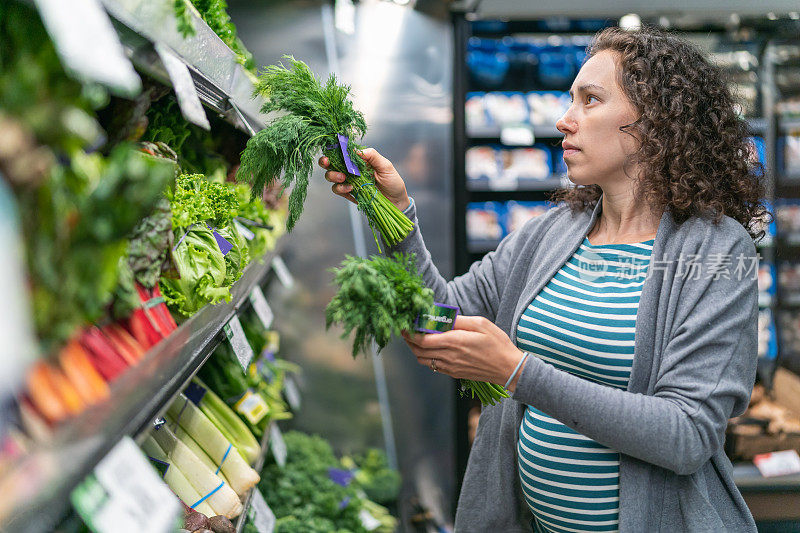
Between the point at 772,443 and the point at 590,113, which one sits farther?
the point at 772,443

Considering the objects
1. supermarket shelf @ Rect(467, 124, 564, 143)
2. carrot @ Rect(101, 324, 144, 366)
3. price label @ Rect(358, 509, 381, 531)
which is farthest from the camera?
supermarket shelf @ Rect(467, 124, 564, 143)

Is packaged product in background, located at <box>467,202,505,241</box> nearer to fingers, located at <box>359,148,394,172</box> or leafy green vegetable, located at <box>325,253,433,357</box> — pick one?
Result: fingers, located at <box>359,148,394,172</box>

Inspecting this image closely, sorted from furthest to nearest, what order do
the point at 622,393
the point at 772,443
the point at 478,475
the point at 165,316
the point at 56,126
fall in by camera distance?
the point at 772,443 < the point at 478,475 < the point at 622,393 < the point at 165,316 < the point at 56,126

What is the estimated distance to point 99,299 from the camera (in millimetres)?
730

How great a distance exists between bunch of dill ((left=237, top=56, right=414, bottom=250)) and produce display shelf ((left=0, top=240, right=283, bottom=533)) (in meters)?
0.44

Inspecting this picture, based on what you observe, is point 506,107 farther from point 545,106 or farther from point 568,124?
point 568,124

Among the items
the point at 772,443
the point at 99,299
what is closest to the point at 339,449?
the point at 772,443

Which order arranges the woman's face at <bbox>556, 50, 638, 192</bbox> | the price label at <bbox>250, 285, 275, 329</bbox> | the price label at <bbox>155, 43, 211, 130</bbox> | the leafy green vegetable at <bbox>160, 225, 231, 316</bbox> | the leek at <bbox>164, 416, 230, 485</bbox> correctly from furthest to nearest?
1. the price label at <bbox>250, 285, 275, 329</bbox>
2. the leek at <bbox>164, 416, 230, 485</bbox>
3. the woman's face at <bbox>556, 50, 638, 192</bbox>
4. the leafy green vegetable at <bbox>160, 225, 231, 316</bbox>
5. the price label at <bbox>155, 43, 211, 130</bbox>

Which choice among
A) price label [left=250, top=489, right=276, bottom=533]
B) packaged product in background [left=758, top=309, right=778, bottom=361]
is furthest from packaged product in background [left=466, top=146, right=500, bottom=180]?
price label [left=250, top=489, right=276, bottom=533]

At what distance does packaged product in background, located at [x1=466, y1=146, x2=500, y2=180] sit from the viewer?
3.79m

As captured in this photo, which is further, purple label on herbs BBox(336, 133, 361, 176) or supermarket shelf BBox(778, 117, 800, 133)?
supermarket shelf BBox(778, 117, 800, 133)

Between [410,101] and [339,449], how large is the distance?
212 cm

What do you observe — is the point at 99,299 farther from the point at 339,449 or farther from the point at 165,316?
the point at 339,449

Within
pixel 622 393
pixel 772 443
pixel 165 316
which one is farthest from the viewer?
pixel 772 443
